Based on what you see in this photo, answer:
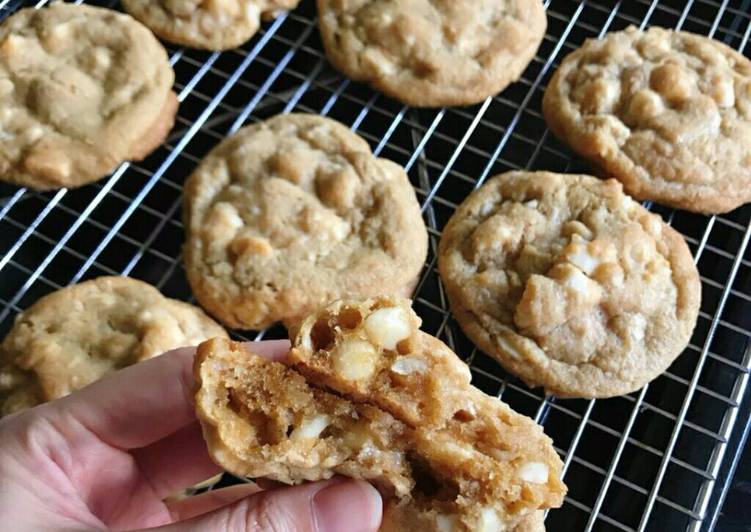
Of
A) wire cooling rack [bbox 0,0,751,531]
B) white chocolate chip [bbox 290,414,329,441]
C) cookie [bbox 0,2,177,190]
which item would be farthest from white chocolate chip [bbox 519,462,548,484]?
cookie [bbox 0,2,177,190]

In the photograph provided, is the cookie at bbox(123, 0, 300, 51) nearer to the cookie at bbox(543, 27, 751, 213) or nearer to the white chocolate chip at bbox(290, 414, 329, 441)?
the cookie at bbox(543, 27, 751, 213)

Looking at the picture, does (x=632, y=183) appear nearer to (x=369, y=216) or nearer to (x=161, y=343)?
(x=369, y=216)

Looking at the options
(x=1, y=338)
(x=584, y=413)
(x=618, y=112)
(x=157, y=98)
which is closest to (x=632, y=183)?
(x=618, y=112)

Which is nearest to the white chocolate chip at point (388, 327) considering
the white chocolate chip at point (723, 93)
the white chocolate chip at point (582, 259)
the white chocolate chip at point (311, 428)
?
the white chocolate chip at point (311, 428)

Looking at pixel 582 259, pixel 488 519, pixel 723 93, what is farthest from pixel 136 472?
pixel 723 93

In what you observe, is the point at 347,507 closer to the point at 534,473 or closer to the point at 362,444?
the point at 362,444

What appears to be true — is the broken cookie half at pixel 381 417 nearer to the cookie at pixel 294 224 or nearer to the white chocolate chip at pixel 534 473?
the white chocolate chip at pixel 534 473
